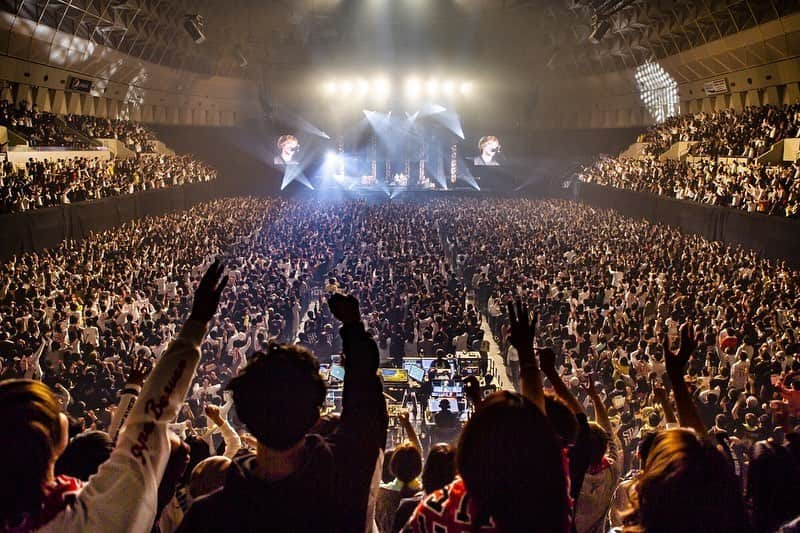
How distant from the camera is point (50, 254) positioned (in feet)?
68.1

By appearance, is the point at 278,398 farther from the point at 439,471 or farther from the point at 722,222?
A: the point at 722,222

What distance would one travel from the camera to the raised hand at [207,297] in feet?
8.39

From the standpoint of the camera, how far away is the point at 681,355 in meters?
3.20

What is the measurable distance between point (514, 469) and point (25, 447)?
1.40 metres

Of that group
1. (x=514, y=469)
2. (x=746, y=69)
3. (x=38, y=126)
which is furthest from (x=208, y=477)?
(x=746, y=69)

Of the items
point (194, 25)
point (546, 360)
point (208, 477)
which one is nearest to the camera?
point (208, 477)

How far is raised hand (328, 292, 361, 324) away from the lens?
9.73ft

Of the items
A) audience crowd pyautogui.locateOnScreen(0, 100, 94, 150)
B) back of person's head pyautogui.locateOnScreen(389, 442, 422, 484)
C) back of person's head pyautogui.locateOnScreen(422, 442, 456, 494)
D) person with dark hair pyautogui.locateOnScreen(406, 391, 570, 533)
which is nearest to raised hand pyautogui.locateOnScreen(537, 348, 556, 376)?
back of person's head pyautogui.locateOnScreen(422, 442, 456, 494)

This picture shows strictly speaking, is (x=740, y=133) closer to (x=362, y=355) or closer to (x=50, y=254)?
(x=50, y=254)

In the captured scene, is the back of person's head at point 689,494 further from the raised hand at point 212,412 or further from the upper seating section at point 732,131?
the upper seating section at point 732,131

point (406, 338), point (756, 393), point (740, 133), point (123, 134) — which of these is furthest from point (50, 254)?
point (740, 133)

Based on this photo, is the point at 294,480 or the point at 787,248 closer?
the point at 294,480

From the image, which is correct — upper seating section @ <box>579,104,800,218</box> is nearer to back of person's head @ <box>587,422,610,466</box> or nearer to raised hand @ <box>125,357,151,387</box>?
back of person's head @ <box>587,422,610,466</box>

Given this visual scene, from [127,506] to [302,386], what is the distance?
62 centimetres
